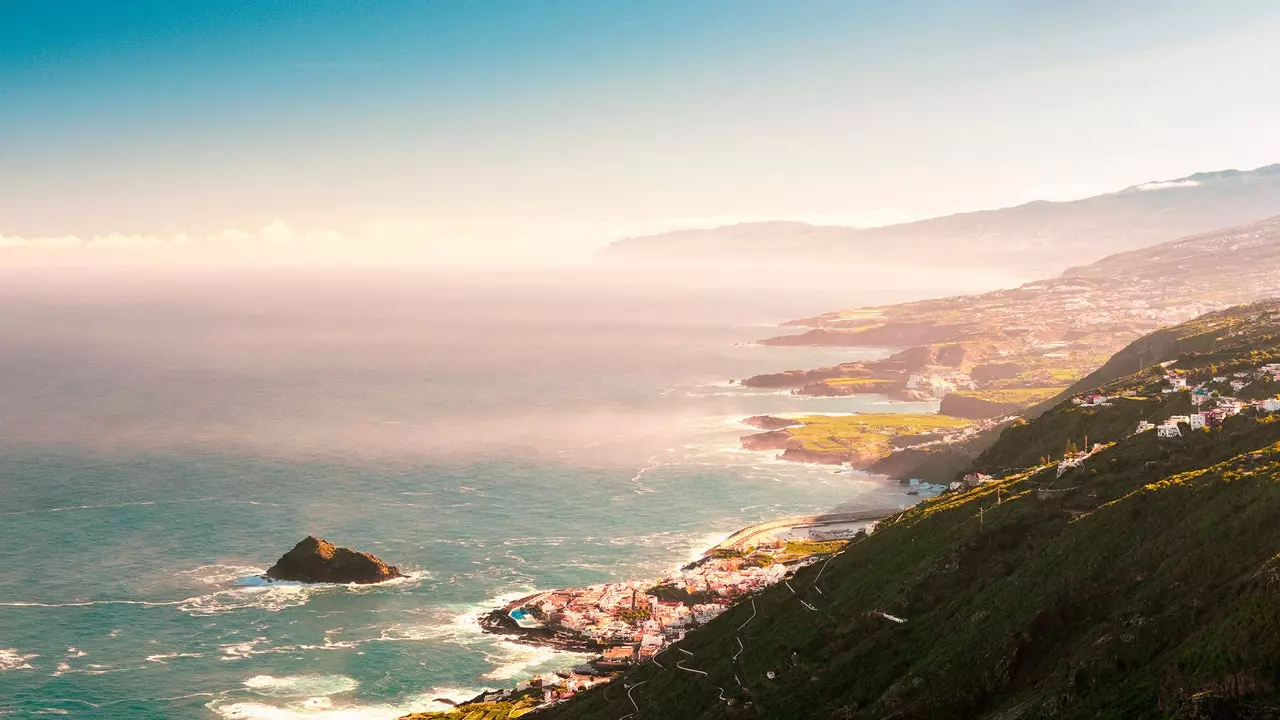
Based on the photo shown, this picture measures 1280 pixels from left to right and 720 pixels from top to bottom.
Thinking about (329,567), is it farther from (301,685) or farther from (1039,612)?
(1039,612)

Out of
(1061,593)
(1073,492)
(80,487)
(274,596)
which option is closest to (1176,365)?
(1073,492)

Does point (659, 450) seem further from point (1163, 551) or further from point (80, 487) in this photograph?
point (1163, 551)

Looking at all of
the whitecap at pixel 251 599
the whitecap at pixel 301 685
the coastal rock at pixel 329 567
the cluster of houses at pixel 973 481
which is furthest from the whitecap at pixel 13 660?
the cluster of houses at pixel 973 481

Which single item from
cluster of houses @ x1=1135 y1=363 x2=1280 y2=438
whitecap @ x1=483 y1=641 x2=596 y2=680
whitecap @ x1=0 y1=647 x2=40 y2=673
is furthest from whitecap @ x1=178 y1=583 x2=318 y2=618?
cluster of houses @ x1=1135 y1=363 x2=1280 y2=438

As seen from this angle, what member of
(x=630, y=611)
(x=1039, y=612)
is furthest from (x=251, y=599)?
(x=1039, y=612)

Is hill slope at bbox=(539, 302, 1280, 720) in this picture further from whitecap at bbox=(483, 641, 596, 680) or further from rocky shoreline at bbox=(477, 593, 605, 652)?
rocky shoreline at bbox=(477, 593, 605, 652)

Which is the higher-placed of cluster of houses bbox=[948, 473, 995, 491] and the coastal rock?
cluster of houses bbox=[948, 473, 995, 491]
